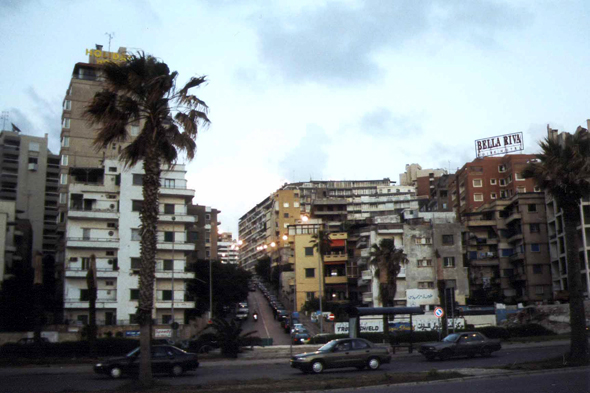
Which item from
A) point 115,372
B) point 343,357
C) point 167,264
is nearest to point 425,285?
point 167,264

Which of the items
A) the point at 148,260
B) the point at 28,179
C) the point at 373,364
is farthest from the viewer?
the point at 28,179

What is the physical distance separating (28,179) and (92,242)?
37452 mm

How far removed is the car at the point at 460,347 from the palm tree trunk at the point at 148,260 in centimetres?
1705

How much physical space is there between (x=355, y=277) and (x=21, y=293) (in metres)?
47.5

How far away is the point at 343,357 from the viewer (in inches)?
1089

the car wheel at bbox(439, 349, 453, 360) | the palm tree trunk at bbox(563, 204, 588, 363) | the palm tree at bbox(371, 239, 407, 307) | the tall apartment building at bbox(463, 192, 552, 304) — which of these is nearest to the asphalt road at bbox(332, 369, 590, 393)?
the palm tree trunk at bbox(563, 204, 588, 363)

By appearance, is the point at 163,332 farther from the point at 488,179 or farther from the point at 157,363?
the point at 488,179

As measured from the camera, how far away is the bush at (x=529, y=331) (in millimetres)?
51000

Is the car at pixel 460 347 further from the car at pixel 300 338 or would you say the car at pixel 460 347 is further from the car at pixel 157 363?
the car at pixel 300 338

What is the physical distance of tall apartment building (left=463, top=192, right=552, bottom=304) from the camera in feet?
259

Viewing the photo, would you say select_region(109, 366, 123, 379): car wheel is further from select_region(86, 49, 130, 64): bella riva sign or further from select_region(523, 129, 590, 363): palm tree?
select_region(86, 49, 130, 64): bella riva sign

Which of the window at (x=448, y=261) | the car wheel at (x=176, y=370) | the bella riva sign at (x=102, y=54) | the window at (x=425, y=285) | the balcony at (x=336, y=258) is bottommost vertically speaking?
the car wheel at (x=176, y=370)

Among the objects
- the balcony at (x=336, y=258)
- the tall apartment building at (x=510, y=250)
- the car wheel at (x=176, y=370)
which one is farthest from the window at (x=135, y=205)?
the tall apartment building at (x=510, y=250)

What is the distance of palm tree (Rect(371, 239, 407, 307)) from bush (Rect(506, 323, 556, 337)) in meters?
14.1
